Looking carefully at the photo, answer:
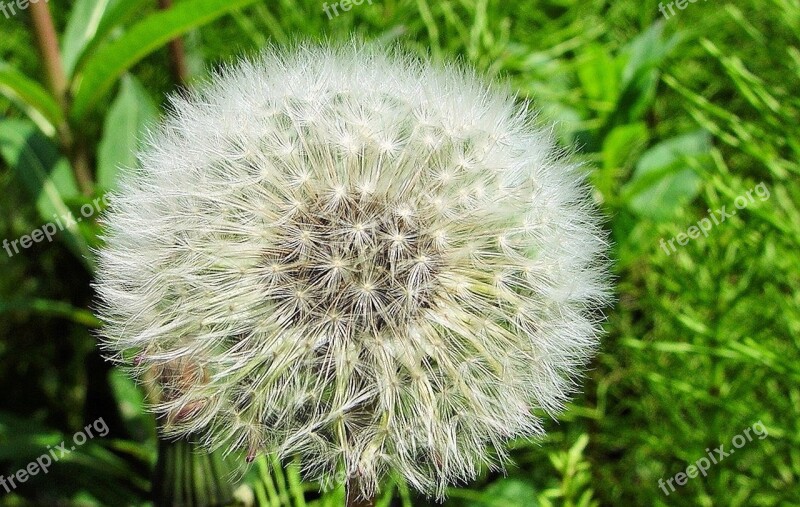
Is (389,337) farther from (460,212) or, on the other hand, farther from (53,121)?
(53,121)

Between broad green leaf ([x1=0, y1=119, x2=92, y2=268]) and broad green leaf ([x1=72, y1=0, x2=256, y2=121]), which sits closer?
broad green leaf ([x1=72, y1=0, x2=256, y2=121])

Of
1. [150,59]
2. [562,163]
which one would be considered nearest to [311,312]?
[562,163]

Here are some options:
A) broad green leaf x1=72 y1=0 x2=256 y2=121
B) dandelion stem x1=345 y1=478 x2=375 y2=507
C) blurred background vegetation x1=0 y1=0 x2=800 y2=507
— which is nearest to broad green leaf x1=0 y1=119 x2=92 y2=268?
blurred background vegetation x1=0 y1=0 x2=800 y2=507

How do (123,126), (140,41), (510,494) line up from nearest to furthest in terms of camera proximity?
1. (140,41)
2. (510,494)
3. (123,126)

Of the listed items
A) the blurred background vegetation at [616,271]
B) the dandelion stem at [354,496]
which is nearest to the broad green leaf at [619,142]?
the blurred background vegetation at [616,271]

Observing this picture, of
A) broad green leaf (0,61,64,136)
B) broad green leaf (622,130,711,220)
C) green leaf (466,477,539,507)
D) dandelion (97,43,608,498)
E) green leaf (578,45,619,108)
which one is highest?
broad green leaf (0,61,64,136)

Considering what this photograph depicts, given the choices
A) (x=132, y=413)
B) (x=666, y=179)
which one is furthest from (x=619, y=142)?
(x=132, y=413)

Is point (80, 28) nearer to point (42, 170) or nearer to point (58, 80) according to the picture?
point (58, 80)

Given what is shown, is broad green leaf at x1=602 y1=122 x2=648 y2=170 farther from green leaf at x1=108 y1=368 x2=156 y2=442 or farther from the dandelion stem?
green leaf at x1=108 y1=368 x2=156 y2=442

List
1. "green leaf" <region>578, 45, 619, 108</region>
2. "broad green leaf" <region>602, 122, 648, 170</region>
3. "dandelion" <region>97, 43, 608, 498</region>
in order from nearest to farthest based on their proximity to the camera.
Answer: "dandelion" <region>97, 43, 608, 498</region> < "broad green leaf" <region>602, 122, 648, 170</region> < "green leaf" <region>578, 45, 619, 108</region>
